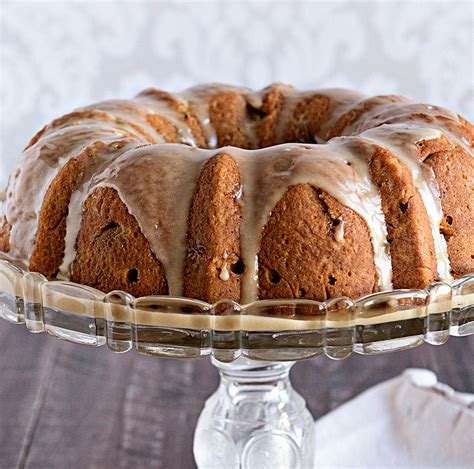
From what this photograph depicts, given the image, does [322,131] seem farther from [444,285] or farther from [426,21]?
[426,21]

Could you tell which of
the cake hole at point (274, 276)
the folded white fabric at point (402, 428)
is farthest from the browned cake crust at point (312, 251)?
the folded white fabric at point (402, 428)

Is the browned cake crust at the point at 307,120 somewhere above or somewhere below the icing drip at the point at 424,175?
above

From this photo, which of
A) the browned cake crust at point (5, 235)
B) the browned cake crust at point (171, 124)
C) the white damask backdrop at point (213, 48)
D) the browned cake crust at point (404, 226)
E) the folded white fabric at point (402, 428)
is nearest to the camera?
the browned cake crust at point (404, 226)

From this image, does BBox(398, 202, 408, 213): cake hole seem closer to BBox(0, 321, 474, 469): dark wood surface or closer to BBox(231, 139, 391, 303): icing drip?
BBox(231, 139, 391, 303): icing drip

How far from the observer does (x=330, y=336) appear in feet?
3.75

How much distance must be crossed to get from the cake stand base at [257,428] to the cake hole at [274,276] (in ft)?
1.52

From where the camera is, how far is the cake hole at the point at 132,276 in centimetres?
121

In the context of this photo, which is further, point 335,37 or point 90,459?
point 335,37

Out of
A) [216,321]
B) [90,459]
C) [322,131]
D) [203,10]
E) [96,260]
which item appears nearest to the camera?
[216,321]

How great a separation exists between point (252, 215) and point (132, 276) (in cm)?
18

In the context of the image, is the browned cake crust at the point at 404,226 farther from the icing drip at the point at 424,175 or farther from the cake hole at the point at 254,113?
the cake hole at the point at 254,113

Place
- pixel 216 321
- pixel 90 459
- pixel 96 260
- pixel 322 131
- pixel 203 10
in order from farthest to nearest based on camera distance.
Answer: pixel 203 10
pixel 90 459
pixel 322 131
pixel 96 260
pixel 216 321

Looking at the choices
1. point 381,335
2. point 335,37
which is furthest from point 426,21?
point 381,335

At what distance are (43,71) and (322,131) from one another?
1518mm
